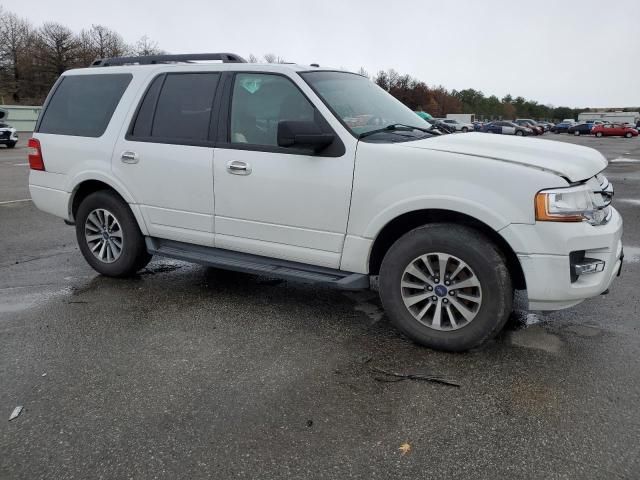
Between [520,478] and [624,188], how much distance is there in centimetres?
1177

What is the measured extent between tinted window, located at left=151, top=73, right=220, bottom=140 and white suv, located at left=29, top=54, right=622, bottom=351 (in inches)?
0.5

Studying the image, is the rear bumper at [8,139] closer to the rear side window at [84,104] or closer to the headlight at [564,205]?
the rear side window at [84,104]

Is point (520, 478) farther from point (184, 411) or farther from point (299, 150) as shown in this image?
point (299, 150)

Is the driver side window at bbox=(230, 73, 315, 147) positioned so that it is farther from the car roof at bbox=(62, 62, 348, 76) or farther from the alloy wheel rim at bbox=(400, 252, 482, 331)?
the alloy wheel rim at bbox=(400, 252, 482, 331)

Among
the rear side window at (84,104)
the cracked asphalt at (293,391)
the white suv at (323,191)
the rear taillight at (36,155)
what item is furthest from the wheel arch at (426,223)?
the rear taillight at (36,155)

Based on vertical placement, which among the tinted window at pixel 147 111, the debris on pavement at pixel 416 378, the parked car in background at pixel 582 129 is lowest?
the parked car in background at pixel 582 129

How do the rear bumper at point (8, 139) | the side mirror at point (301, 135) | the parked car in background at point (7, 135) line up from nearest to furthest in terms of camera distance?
the side mirror at point (301, 135), the parked car in background at point (7, 135), the rear bumper at point (8, 139)

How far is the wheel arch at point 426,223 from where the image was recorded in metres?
3.52

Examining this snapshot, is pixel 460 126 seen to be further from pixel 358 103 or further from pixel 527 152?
pixel 527 152

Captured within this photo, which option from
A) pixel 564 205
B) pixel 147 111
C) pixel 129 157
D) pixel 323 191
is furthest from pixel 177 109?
pixel 564 205

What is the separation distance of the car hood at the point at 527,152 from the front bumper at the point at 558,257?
34cm

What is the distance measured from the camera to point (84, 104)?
204 inches

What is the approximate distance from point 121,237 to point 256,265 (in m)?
1.60

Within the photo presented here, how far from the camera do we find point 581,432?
8.89ft
